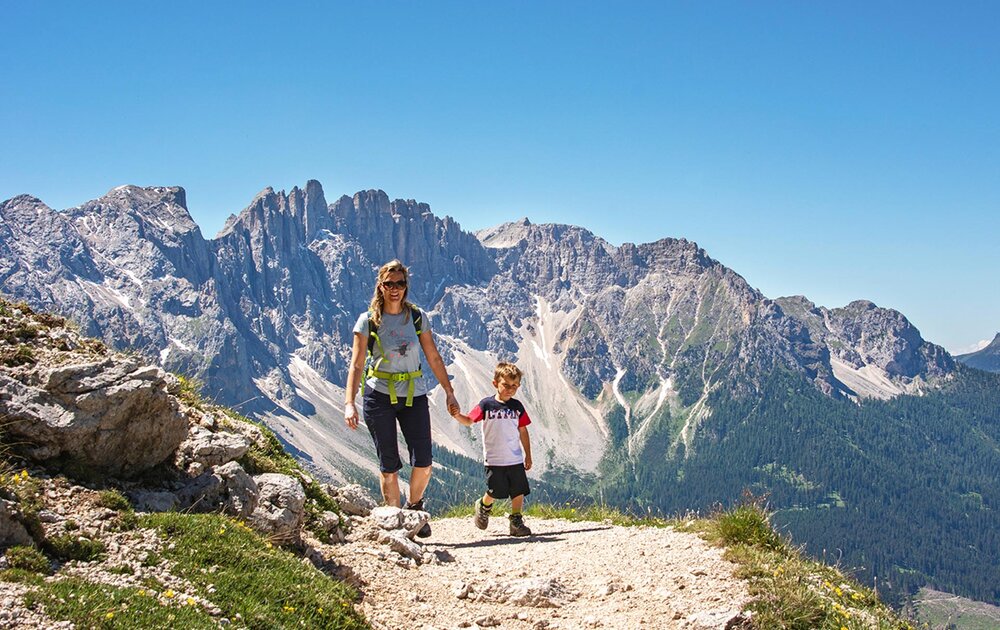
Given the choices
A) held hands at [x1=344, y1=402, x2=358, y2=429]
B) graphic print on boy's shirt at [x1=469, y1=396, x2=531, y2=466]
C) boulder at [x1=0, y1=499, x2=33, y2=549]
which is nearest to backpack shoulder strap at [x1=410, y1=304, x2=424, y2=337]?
held hands at [x1=344, y1=402, x2=358, y2=429]

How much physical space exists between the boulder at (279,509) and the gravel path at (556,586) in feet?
2.87

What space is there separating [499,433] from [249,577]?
752cm

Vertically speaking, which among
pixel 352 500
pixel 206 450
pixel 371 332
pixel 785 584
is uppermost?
pixel 371 332

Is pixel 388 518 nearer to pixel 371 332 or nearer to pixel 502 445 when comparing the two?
pixel 371 332

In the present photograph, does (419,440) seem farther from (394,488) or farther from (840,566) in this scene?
(840,566)

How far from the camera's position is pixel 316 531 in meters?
10.7

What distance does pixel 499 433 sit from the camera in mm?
14422

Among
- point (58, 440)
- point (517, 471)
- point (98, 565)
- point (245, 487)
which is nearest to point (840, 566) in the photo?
point (517, 471)

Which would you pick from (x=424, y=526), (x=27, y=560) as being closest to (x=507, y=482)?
(x=424, y=526)

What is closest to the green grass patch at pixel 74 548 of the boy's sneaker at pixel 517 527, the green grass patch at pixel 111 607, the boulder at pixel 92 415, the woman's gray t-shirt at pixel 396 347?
the green grass patch at pixel 111 607

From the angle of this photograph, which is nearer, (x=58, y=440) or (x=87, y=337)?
(x=58, y=440)

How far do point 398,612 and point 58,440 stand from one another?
4.55 meters

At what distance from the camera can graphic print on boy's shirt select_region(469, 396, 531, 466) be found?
14405mm

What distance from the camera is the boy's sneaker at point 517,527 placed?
1374 centimetres
